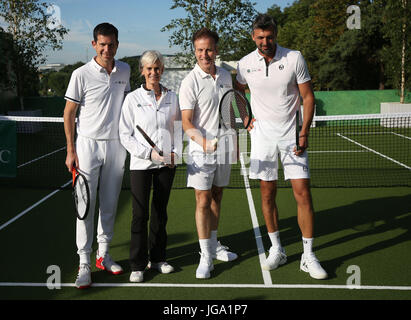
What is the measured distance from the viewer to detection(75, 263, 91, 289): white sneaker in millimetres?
4195

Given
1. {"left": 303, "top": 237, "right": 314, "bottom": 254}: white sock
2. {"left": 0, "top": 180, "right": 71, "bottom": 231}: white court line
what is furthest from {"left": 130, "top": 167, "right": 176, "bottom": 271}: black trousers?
{"left": 0, "top": 180, "right": 71, "bottom": 231}: white court line

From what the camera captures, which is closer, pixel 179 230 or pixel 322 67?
pixel 179 230

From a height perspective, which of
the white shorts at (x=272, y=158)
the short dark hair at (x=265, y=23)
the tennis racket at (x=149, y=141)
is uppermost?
the short dark hair at (x=265, y=23)

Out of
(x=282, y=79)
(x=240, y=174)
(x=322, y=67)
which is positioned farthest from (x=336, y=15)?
(x=282, y=79)

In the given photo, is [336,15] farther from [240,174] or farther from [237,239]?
[237,239]

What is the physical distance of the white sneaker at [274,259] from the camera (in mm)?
4609

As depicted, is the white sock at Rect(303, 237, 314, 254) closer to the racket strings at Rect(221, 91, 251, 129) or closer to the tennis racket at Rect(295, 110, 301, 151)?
the tennis racket at Rect(295, 110, 301, 151)

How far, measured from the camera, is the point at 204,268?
4434mm

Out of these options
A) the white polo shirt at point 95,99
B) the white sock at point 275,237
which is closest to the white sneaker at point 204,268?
the white sock at point 275,237

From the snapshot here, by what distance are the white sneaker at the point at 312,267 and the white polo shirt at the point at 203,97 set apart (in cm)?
155

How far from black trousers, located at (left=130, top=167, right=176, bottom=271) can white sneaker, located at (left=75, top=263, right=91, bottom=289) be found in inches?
16.3

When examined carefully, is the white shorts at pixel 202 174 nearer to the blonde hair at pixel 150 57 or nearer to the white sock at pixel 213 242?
the white sock at pixel 213 242
